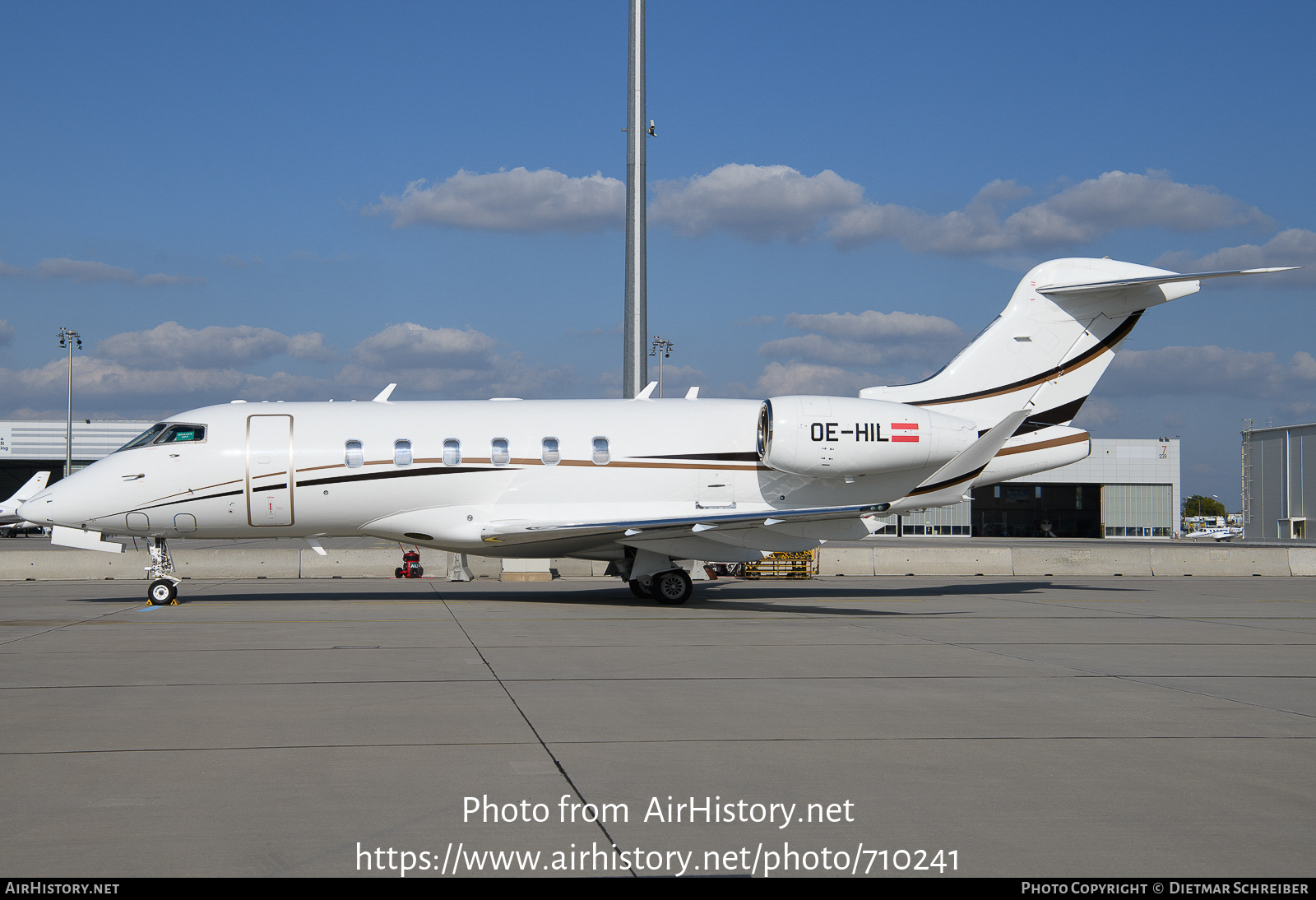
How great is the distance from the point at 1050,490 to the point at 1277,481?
22426 millimetres

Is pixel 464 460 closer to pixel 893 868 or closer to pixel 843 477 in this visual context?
pixel 843 477

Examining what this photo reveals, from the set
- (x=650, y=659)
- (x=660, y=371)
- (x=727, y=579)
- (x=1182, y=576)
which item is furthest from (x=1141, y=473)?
(x=650, y=659)

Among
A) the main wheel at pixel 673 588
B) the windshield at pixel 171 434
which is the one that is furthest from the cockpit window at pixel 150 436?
the main wheel at pixel 673 588

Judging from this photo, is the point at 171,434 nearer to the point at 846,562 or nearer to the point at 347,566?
the point at 347,566

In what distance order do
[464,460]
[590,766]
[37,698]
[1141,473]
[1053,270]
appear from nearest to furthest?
[590,766] → [37,698] → [464,460] → [1053,270] → [1141,473]

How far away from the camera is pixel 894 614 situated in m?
16.7

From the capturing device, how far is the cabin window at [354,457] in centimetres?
1830

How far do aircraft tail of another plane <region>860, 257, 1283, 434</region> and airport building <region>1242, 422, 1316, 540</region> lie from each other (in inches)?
2093

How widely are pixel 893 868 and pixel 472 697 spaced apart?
4997 millimetres

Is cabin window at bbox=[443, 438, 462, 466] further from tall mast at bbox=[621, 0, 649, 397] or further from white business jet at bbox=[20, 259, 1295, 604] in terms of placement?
tall mast at bbox=[621, 0, 649, 397]

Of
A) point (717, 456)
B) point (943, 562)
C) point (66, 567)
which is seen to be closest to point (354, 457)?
point (717, 456)

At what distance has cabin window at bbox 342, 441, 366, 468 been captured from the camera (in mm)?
18297

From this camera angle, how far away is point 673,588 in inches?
748

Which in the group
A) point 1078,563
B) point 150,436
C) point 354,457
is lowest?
point 1078,563
